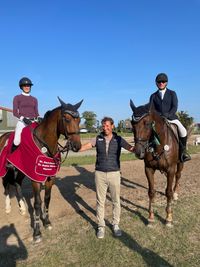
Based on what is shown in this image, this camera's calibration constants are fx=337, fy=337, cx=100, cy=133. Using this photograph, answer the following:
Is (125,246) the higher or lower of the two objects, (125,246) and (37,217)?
the lower

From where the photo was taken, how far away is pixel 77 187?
419 inches

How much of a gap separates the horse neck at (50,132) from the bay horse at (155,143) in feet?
4.94

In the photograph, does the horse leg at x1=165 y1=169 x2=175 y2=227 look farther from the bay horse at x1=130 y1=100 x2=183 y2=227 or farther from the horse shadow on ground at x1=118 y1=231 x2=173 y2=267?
the horse shadow on ground at x1=118 y1=231 x2=173 y2=267

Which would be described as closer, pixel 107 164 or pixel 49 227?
pixel 107 164

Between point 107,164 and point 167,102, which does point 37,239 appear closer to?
point 107,164

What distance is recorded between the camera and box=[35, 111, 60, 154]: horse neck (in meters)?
6.51

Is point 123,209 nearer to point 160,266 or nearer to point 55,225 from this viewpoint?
point 55,225

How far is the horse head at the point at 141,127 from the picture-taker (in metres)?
5.89

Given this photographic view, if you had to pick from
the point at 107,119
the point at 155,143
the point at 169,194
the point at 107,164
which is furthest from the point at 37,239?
the point at 155,143

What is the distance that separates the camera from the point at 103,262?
16.7 feet

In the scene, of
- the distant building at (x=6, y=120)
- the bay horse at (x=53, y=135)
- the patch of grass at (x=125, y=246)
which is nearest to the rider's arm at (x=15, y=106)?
the bay horse at (x=53, y=135)

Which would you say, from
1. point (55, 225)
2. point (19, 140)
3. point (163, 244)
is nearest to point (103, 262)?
point (163, 244)

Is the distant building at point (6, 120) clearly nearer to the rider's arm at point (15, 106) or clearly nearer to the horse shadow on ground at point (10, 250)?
the rider's arm at point (15, 106)

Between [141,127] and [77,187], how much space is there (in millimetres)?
5179
